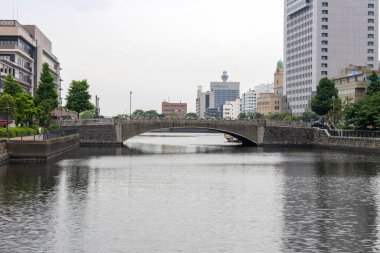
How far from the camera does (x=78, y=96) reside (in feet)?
544

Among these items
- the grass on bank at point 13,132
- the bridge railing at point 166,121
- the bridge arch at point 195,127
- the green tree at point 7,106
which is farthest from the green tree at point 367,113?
the green tree at point 7,106

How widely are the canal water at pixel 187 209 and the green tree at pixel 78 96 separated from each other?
270 ft

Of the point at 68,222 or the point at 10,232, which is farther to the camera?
the point at 68,222

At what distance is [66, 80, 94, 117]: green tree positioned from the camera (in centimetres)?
16575

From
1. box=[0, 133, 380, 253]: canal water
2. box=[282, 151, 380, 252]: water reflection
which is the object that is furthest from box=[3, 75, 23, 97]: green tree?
box=[282, 151, 380, 252]: water reflection

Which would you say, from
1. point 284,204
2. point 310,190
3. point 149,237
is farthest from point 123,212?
point 310,190

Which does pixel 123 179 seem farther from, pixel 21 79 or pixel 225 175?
pixel 21 79

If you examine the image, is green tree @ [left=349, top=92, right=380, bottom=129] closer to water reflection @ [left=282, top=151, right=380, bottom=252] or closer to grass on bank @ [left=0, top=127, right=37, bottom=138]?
water reflection @ [left=282, top=151, right=380, bottom=252]

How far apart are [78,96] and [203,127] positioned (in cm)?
3510

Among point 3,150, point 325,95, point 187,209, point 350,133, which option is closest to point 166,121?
point 350,133

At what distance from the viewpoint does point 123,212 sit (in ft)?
157

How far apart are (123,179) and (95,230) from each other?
30.4 meters

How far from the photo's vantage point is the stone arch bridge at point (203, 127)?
487 ft

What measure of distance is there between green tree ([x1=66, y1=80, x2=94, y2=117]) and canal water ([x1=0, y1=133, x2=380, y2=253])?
82351 millimetres
